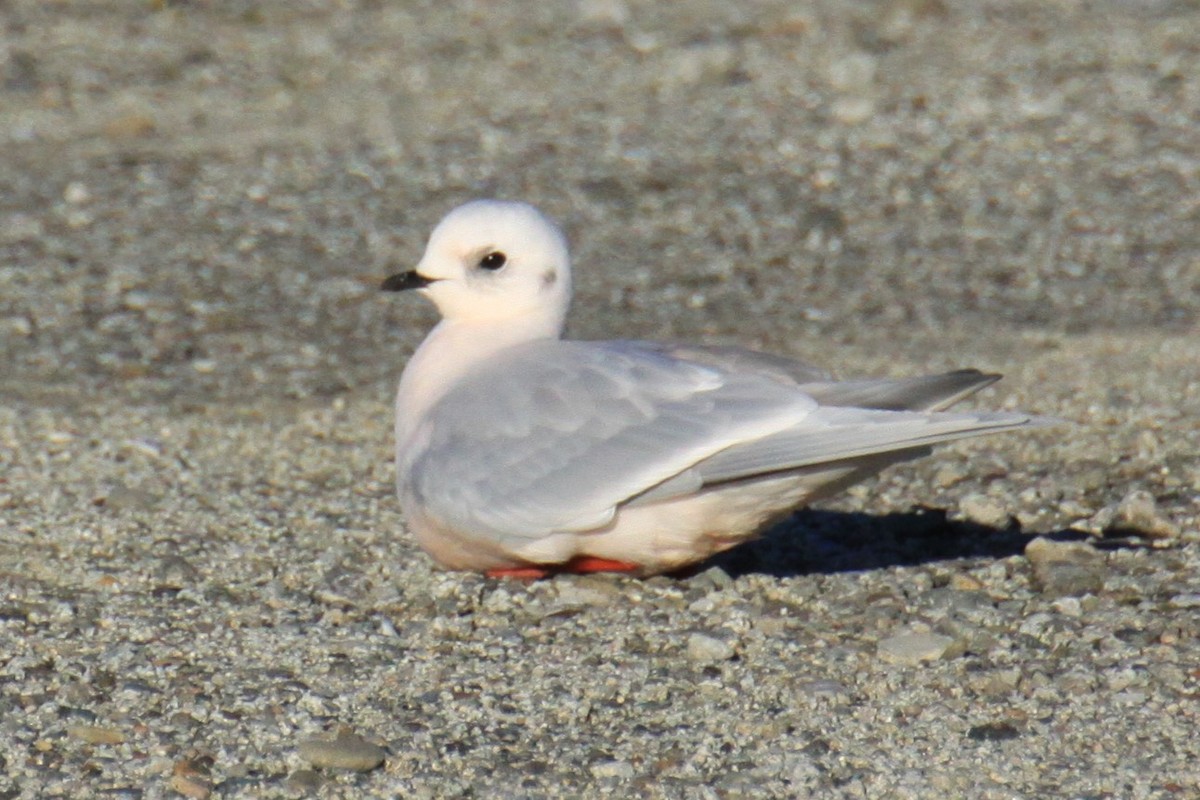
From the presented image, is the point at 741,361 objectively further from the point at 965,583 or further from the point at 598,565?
the point at 965,583

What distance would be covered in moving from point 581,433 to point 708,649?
561mm

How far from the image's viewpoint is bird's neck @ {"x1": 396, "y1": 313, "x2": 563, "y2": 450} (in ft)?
14.0

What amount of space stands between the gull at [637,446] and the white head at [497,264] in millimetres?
191

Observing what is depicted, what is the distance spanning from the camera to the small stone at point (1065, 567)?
402cm

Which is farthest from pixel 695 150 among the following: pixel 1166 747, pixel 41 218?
pixel 1166 747

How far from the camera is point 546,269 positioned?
14.4 feet

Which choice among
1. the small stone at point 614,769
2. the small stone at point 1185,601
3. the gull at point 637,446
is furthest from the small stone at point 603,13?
the small stone at point 614,769

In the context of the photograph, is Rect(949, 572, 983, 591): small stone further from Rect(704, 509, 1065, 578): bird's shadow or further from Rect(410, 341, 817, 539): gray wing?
Rect(410, 341, 817, 539): gray wing

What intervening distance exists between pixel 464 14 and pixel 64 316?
12.4 ft

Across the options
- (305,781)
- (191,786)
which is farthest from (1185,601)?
(191,786)

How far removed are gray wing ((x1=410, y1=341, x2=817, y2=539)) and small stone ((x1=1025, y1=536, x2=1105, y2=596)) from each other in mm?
717

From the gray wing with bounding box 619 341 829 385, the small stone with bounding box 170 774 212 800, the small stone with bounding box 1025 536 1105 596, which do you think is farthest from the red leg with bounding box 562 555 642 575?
the small stone with bounding box 170 774 212 800

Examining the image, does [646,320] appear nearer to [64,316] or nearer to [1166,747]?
[64,316]

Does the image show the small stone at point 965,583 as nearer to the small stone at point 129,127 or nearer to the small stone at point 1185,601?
the small stone at point 1185,601
